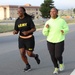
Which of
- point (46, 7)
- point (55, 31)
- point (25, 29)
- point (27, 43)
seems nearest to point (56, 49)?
point (55, 31)

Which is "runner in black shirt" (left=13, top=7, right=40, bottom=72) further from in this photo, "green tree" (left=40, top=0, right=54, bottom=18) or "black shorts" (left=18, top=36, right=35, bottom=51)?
"green tree" (left=40, top=0, right=54, bottom=18)

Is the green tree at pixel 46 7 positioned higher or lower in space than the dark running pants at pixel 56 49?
lower

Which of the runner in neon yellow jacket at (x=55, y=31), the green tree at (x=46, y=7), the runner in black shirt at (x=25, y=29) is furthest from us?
the green tree at (x=46, y=7)

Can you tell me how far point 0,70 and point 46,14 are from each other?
196 ft

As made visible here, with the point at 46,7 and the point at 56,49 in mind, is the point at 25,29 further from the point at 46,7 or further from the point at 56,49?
the point at 46,7

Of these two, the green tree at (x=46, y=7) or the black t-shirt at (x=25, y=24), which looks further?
the green tree at (x=46, y=7)

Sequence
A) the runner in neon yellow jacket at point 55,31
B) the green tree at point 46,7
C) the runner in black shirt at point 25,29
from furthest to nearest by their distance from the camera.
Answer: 1. the green tree at point 46,7
2. the runner in black shirt at point 25,29
3. the runner in neon yellow jacket at point 55,31

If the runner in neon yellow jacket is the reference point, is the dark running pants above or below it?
below

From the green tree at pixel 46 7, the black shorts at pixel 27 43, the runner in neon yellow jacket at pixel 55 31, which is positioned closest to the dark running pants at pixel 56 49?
the runner in neon yellow jacket at pixel 55 31

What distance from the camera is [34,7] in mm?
117688

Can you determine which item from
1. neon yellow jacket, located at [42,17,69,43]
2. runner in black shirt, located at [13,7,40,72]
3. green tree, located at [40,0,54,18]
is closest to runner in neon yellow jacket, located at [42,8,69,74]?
neon yellow jacket, located at [42,17,69,43]

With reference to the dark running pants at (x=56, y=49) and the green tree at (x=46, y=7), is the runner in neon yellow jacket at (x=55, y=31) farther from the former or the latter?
the green tree at (x=46, y=7)

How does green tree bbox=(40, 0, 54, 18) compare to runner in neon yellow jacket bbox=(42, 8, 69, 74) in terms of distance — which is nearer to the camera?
runner in neon yellow jacket bbox=(42, 8, 69, 74)

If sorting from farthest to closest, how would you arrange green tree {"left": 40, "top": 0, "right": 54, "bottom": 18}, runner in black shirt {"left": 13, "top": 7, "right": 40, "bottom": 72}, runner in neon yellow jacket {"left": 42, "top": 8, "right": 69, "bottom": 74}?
green tree {"left": 40, "top": 0, "right": 54, "bottom": 18} < runner in black shirt {"left": 13, "top": 7, "right": 40, "bottom": 72} < runner in neon yellow jacket {"left": 42, "top": 8, "right": 69, "bottom": 74}
